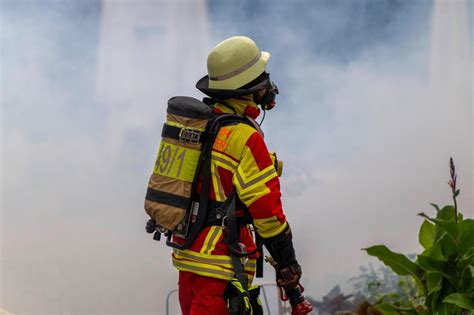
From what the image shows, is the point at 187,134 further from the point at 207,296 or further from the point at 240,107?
the point at 207,296

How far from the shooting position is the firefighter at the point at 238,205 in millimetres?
2260

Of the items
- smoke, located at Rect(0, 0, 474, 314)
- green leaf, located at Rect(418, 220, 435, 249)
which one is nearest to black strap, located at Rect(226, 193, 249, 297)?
green leaf, located at Rect(418, 220, 435, 249)

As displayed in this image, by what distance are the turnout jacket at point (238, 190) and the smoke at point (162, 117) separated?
1.89 meters

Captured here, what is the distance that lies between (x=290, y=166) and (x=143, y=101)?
34.4 inches

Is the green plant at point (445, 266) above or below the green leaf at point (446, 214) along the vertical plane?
below

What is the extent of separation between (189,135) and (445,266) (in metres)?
1.49

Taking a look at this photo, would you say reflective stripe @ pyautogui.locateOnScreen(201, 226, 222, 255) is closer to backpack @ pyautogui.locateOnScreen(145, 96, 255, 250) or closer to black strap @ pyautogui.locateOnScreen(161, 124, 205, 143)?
backpack @ pyautogui.locateOnScreen(145, 96, 255, 250)

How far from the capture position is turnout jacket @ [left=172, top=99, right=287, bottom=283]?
7.38 feet

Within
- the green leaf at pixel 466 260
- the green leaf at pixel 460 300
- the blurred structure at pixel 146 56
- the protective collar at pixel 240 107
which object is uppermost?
the blurred structure at pixel 146 56

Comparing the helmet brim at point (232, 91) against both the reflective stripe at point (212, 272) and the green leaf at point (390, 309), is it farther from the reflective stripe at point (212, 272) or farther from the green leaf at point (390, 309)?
the green leaf at point (390, 309)

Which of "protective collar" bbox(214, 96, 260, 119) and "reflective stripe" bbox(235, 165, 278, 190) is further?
"protective collar" bbox(214, 96, 260, 119)

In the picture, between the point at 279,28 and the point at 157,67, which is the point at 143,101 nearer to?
the point at 157,67

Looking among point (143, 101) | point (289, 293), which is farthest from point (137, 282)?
point (289, 293)

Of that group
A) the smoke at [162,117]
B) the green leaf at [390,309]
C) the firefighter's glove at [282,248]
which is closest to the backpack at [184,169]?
the firefighter's glove at [282,248]
